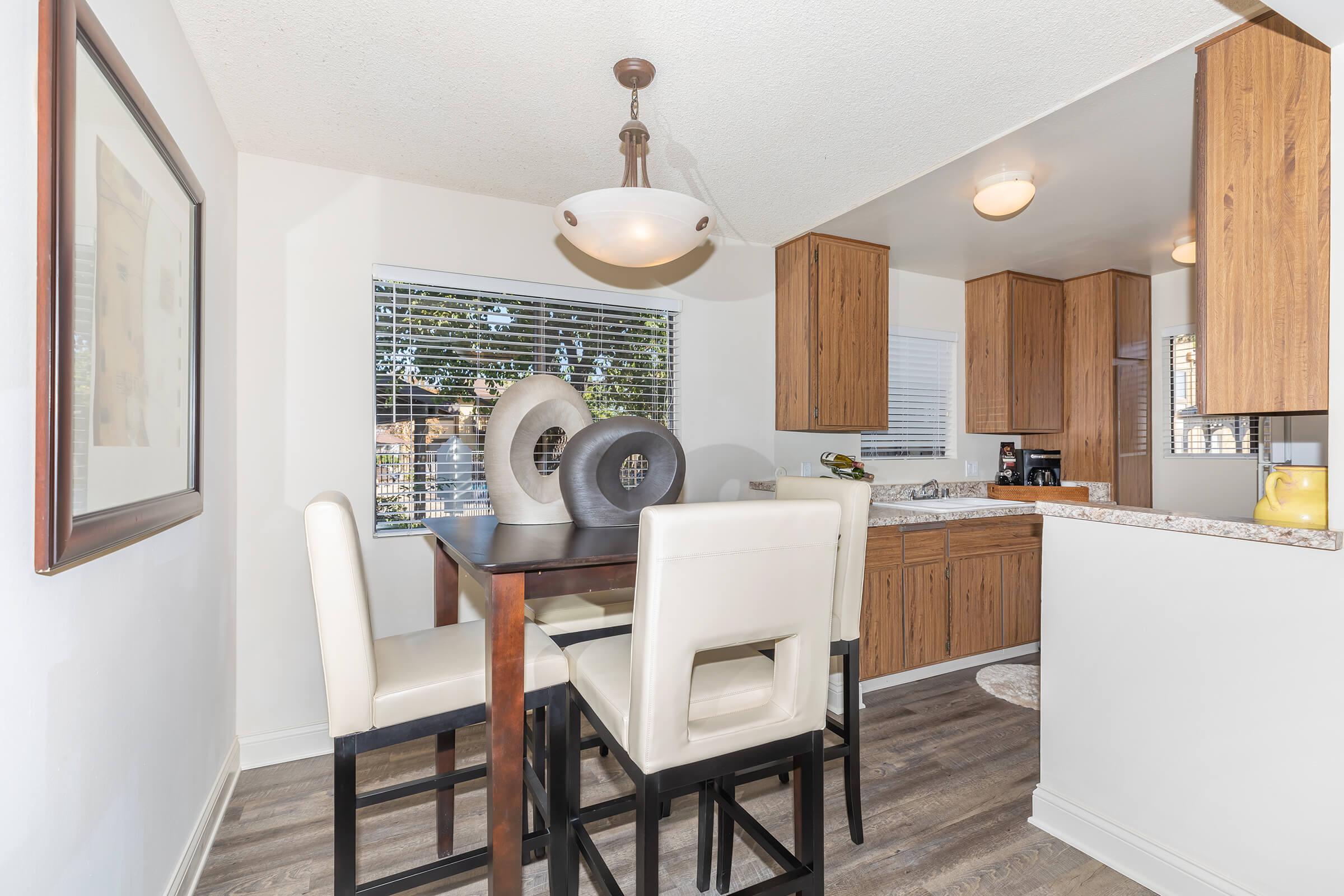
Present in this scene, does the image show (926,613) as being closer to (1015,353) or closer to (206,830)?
(1015,353)

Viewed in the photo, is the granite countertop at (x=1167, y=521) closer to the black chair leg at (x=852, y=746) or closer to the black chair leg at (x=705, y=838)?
the black chair leg at (x=852, y=746)

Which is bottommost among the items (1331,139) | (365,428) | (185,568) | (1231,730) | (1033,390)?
(1231,730)

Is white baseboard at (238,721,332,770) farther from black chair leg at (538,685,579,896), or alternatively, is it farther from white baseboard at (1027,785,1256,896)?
white baseboard at (1027,785,1256,896)

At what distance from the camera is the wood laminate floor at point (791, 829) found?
1854mm

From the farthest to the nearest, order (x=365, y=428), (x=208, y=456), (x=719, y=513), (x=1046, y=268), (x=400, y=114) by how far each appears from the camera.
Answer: (x=1046, y=268)
(x=365, y=428)
(x=400, y=114)
(x=208, y=456)
(x=719, y=513)

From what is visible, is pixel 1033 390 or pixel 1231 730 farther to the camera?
pixel 1033 390

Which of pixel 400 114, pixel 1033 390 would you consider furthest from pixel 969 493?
pixel 400 114

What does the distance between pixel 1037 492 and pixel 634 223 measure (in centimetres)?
355

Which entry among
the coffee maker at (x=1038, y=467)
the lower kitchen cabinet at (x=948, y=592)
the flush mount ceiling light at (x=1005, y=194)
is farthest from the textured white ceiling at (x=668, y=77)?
the coffee maker at (x=1038, y=467)

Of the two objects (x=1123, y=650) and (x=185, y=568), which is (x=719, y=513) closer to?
(x=1123, y=650)

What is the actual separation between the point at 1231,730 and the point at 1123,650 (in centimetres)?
30

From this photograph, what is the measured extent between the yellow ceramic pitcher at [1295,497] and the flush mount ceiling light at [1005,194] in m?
1.53

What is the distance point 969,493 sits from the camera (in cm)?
445

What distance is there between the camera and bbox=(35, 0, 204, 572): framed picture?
983 mm
